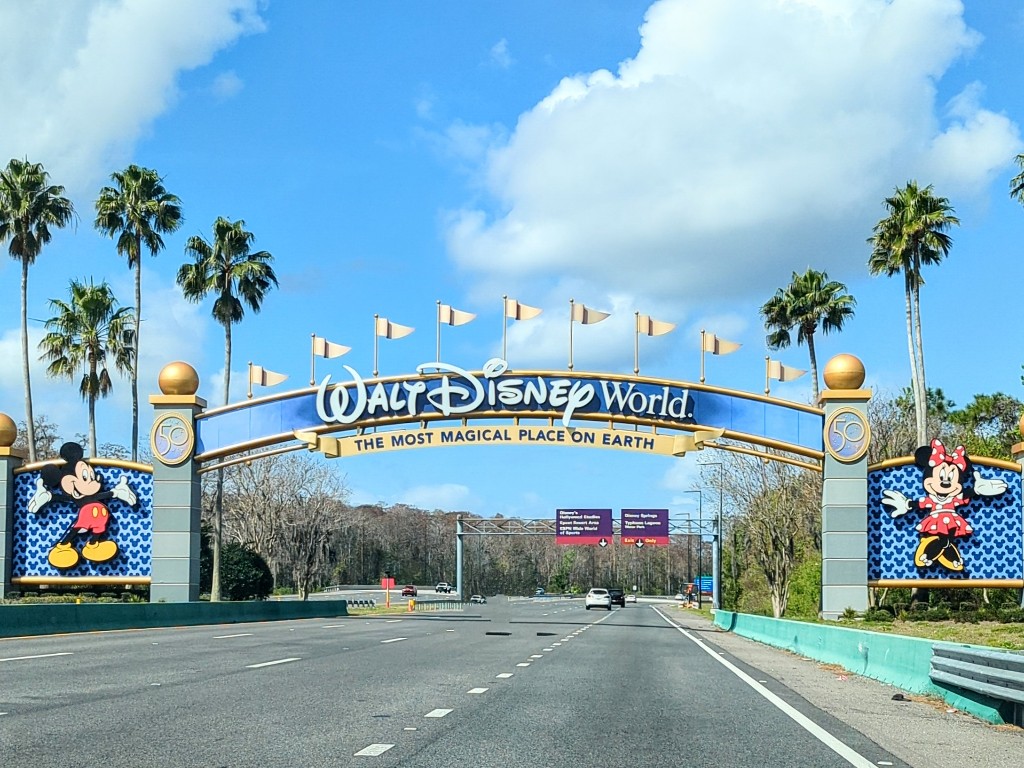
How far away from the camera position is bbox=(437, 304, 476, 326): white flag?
139 ft

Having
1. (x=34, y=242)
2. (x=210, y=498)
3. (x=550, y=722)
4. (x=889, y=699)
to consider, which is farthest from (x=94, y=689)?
(x=210, y=498)

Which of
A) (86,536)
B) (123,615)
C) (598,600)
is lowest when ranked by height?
(598,600)

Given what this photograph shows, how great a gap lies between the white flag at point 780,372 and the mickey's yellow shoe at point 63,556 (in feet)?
77.7

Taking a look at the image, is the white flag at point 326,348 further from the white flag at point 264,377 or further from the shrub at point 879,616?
the shrub at point 879,616

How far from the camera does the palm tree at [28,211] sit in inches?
2154

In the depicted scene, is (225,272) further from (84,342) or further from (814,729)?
(814,729)

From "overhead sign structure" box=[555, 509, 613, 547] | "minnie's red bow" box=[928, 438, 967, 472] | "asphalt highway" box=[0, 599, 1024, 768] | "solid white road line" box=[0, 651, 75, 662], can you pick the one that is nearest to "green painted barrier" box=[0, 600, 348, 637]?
"asphalt highway" box=[0, 599, 1024, 768]

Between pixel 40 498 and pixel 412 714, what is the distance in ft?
106

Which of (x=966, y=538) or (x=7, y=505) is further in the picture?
(x=7, y=505)

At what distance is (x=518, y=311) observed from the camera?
137 ft

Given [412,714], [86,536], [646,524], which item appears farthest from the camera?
[646,524]

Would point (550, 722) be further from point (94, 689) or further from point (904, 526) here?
point (904, 526)

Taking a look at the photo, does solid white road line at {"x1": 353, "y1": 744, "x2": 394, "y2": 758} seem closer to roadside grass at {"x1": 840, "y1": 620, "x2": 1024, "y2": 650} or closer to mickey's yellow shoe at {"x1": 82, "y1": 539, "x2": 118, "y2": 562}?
roadside grass at {"x1": 840, "y1": 620, "x2": 1024, "y2": 650}

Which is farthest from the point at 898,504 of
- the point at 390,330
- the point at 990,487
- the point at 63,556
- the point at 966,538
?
the point at 63,556
